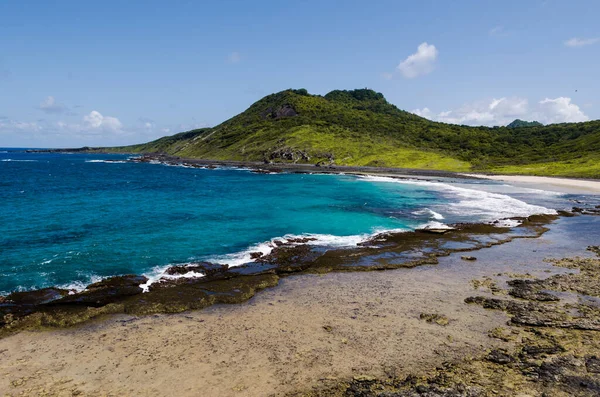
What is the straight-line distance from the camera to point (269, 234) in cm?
4006

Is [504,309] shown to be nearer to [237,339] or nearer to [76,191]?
[237,339]

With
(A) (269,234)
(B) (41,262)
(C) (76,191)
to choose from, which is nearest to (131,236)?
(B) (41,262)

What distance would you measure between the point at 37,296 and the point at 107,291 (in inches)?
165

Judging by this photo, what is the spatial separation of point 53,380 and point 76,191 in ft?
237

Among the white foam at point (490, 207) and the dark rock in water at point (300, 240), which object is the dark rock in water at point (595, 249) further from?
the dark rock in water at point (300, 240)

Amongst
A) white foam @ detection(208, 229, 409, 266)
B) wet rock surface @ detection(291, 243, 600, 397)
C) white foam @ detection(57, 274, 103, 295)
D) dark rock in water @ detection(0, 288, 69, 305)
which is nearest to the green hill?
white foam @ detection(208, 229, 409, 266)

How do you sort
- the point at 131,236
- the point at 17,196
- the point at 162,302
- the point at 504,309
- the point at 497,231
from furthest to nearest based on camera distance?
the point at 17,196
the point at 497,231
the point at 131,236
the point at 162,302
the point at 504,309

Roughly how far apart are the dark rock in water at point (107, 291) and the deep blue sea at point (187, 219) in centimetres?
166

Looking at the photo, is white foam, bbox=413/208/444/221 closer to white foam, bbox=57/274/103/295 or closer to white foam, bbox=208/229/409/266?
white foam, bbox=208/229/409/266

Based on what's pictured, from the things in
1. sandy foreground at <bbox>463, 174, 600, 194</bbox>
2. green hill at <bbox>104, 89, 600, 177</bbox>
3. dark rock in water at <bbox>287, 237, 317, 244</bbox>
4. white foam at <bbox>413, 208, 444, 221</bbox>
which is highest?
green hill at <bbox>104, 89, 600, 177</bbox>

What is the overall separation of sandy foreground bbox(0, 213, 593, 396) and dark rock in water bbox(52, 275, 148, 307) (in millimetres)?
3351

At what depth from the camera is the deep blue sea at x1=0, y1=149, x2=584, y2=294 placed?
98.5 ft

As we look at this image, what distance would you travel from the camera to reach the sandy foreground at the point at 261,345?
14.4 m

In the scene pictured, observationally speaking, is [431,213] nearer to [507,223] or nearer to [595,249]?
[507,223]
